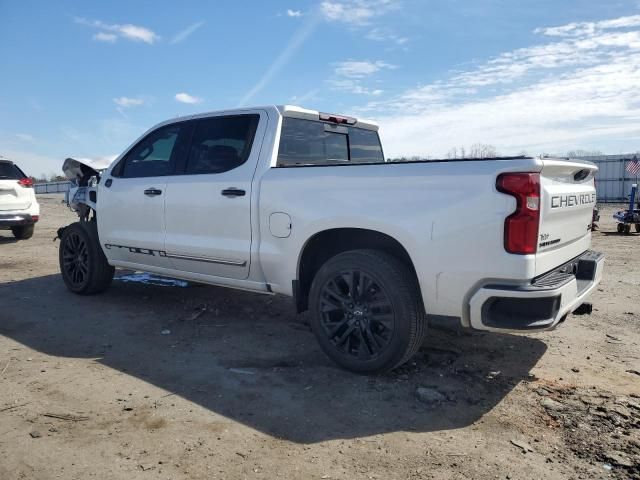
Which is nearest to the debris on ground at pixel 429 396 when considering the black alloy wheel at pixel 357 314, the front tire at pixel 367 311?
the front tire at pixel 367 311

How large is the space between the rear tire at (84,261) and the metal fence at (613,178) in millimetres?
25398

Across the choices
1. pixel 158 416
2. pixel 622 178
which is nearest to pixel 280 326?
pixel 158 416

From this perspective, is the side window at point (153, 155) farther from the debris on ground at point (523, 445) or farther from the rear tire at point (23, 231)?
the rear tire at point (23, 231)

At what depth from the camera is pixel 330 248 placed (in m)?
4.18

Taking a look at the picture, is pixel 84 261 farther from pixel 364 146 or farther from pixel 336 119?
pixel 364 146

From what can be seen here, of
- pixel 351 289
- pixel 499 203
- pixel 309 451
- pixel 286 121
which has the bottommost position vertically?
pixel 309 451

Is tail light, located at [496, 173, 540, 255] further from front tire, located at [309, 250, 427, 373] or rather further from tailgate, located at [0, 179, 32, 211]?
tailgate, located at [0, 179, 32, 211]

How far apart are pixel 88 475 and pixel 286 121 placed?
3113 millimetres

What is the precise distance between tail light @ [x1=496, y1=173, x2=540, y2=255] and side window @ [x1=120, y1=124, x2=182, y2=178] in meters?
3.37

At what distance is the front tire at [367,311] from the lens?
3.50m

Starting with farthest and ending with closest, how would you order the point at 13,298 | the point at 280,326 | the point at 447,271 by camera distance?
the point at 13,298 < the point at 280,326 < the point at 447,271

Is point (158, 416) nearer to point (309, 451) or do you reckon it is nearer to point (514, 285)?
point (309, 451)

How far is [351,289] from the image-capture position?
375cm

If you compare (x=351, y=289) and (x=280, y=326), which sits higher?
(x=351, y=289)
